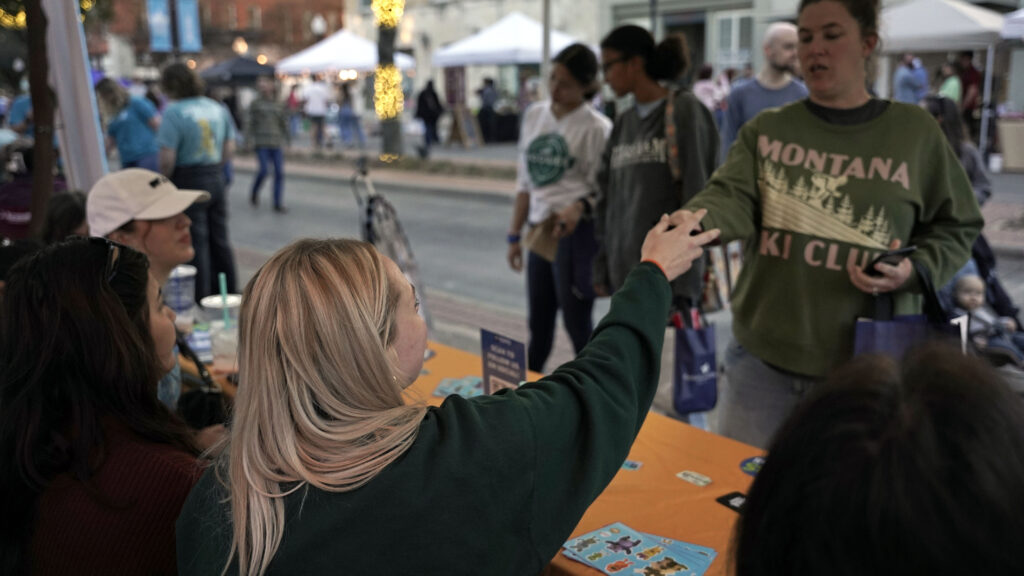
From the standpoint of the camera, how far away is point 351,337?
50.3 inches

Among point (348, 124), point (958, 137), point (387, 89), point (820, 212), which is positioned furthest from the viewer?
point (348, 124)

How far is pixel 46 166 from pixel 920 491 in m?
3.51

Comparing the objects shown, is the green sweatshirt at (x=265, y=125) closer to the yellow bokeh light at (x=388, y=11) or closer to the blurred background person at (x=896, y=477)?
the yellow bokeh light at (x=388, y=11)

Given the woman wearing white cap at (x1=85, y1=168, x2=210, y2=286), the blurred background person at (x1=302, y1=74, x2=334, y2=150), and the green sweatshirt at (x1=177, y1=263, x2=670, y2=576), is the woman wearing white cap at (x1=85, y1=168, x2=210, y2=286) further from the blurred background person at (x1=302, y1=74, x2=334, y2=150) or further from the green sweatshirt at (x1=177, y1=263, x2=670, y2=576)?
the blurred background person at (x1=302, y1=74, x2=334, y2=150)

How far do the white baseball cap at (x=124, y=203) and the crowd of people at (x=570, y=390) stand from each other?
0.03 feet

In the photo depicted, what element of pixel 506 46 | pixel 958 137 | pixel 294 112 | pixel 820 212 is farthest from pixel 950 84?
pixel 294 112

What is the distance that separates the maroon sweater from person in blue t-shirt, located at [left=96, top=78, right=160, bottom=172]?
6.01m

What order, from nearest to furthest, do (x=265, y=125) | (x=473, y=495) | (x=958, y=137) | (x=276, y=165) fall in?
(x=473, y=495) < (x=958, y=137) < (x=265, y=125) < (x=276, y=165)

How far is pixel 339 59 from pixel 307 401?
2054 cm

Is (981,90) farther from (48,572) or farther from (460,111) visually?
(48,572)

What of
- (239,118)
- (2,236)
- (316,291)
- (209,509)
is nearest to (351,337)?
(316,291)

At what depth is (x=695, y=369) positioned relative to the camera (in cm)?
294

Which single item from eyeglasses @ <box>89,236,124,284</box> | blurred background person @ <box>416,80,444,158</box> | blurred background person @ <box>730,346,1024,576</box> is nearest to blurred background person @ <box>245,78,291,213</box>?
blurred background person @ <box>416,80,444,158</box>

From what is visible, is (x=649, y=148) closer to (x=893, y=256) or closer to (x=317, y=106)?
(x=893, y=256)
